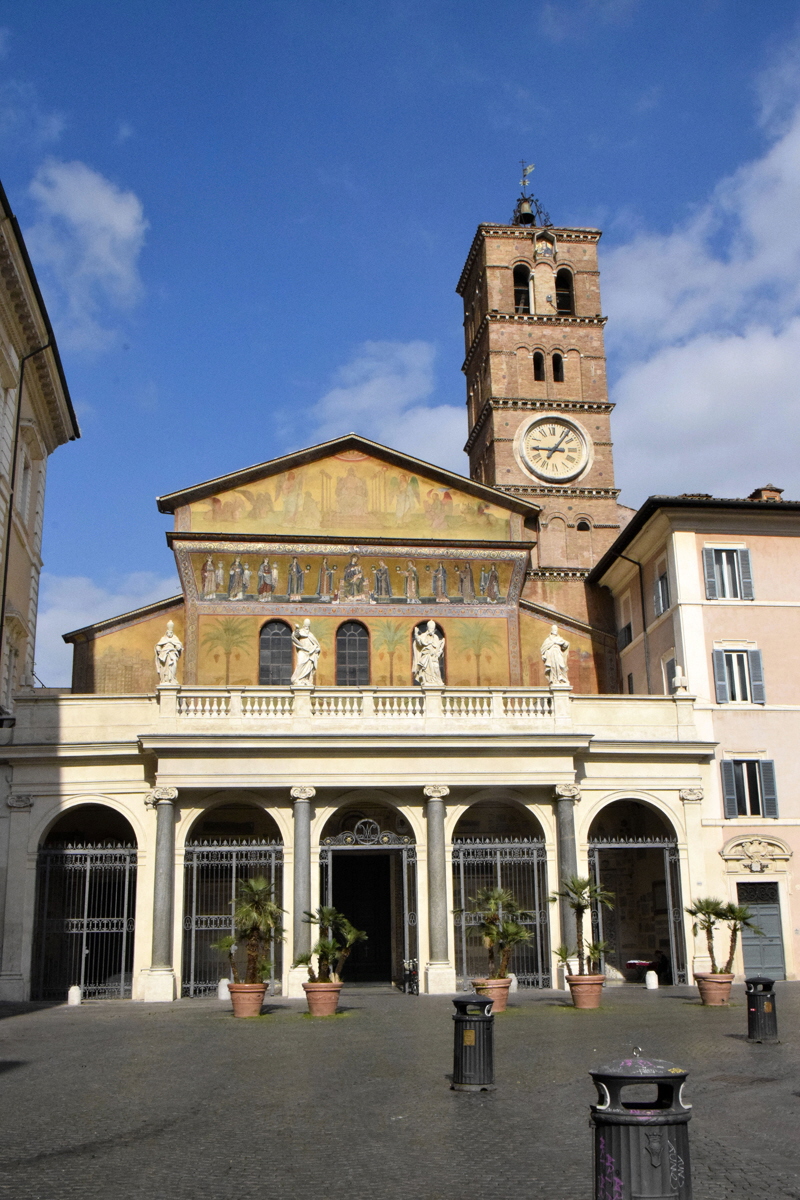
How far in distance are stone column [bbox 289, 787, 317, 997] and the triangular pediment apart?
8.74m

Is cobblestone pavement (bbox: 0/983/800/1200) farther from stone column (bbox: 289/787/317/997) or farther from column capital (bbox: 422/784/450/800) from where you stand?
column capital (bbox: 422/784/450/800)

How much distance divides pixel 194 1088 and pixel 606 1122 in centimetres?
745

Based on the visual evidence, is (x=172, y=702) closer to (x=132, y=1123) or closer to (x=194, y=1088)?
(x=194, y=1088)

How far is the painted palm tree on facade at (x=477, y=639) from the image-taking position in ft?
105

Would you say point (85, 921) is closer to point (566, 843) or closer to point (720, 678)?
point (566, 843)

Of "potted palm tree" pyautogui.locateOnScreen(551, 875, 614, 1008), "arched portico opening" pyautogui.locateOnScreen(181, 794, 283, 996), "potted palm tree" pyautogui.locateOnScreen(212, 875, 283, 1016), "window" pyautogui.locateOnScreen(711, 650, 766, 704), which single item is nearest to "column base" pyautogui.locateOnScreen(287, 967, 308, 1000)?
"arched portico opening" pyautogui.locateOnScreen(181, 794, 283, 996)

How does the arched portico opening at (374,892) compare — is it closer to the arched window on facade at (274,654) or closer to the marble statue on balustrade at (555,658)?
the arched window on facade at (274,654)

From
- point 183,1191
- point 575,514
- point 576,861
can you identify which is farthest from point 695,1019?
point 575,514

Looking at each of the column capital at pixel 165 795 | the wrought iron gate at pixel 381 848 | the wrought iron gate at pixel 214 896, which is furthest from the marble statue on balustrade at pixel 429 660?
the column capital at pixel 165 795

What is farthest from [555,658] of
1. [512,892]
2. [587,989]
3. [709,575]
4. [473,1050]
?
[473,1050]

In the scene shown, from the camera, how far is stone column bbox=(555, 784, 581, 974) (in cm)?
2583

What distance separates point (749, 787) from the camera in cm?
2848

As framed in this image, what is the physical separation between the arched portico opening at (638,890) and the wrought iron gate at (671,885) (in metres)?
0.02

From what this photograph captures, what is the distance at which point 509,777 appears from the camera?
1048 inches
